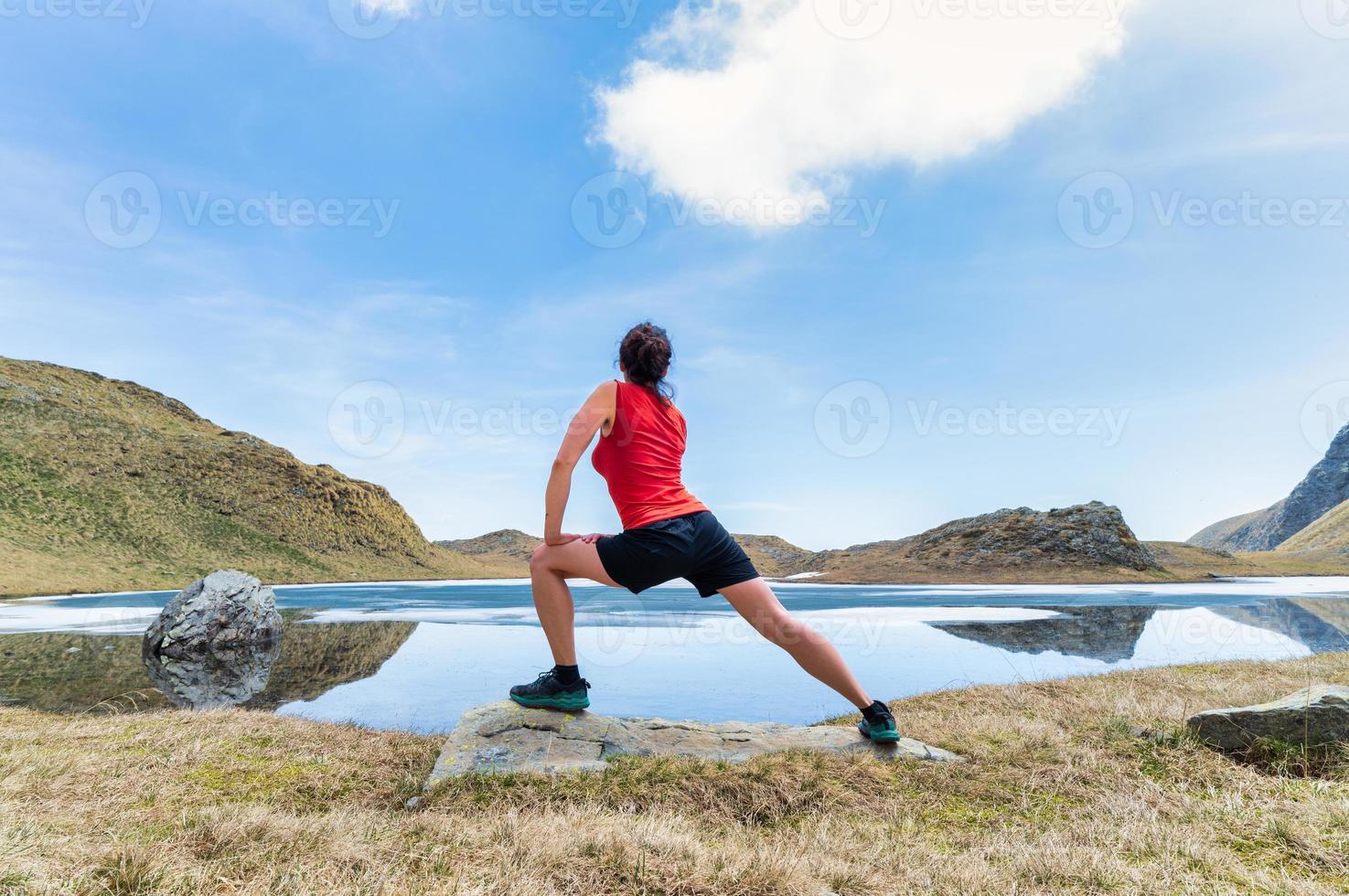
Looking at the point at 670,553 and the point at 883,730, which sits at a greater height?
the point at 670,553

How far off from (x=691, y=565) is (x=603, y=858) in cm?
208

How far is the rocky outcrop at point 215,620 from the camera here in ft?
47.0

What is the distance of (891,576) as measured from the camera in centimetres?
6812

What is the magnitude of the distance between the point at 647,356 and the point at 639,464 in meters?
0.80

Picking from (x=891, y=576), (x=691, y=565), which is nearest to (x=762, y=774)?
(x=691, y=565)

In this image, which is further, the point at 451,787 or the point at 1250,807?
the point at 451,787

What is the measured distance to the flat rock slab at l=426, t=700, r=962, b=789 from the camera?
4.91m

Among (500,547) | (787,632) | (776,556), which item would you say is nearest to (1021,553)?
(776,556)

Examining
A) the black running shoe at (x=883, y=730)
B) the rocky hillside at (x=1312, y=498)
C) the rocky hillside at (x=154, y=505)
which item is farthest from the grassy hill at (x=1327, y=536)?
the black running shoe at (x=883, y=730)

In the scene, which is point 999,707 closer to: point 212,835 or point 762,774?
point 762,774

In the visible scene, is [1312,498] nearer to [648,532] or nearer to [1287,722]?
[1287,722]

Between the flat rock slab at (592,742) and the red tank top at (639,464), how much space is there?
1658 mm

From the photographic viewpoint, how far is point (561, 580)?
5.28 m

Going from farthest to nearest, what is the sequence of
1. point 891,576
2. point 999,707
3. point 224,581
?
point 891,576, point 224,581, point 999,707
